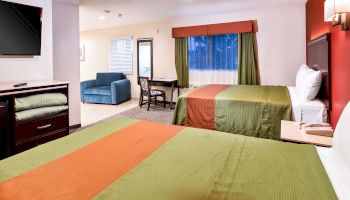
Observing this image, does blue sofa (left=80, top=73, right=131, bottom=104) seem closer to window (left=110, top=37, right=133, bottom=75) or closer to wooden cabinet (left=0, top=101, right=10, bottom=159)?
window (left=110, top=37, right=133, bottom=75)

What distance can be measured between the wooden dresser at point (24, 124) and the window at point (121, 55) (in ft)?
13.4

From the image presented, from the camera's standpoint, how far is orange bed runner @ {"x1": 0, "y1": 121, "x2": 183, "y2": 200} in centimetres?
93

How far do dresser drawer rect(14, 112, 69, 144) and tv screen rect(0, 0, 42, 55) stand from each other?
34.3 inches

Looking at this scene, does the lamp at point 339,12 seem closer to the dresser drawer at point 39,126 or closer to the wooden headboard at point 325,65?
the wooden headboard at point 325,65

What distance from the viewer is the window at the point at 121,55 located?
6.94 meters

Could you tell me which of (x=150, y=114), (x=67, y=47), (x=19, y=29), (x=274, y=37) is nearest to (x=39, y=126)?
(x=19, y=29)

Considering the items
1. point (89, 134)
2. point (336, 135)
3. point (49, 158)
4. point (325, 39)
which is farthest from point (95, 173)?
point (325, 39)

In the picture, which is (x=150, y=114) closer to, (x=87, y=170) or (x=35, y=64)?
(x=35, y=64)

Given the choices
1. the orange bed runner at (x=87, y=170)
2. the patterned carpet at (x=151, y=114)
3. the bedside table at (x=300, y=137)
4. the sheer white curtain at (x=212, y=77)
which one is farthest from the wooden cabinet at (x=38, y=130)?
the sheer white curtain at (x=212, y=77)

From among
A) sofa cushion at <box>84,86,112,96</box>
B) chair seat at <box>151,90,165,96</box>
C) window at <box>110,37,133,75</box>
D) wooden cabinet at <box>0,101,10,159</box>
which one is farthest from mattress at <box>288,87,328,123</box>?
window at <box>110,37,133,75</box>

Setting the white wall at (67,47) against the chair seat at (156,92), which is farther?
the chair seat at (156,92)

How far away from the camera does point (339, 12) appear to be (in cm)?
181

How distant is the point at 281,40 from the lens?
4.89m

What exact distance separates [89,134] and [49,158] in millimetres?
422
